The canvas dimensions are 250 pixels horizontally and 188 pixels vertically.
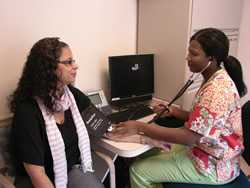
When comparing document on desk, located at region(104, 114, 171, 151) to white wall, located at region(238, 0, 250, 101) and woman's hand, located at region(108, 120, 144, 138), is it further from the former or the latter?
white wall, located at region(238, 0, 250, 101)

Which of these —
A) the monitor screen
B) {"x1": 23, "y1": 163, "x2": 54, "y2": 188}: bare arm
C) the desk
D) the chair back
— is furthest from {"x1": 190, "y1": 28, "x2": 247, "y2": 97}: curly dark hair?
{"x1": 23, "y1": 163, "x2": 54, "y2": 188}: bare arm

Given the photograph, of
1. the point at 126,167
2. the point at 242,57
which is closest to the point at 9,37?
the point at 126,167

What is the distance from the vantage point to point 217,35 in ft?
4.37

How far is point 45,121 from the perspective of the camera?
1.28 m

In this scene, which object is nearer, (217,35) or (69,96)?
(217,35)

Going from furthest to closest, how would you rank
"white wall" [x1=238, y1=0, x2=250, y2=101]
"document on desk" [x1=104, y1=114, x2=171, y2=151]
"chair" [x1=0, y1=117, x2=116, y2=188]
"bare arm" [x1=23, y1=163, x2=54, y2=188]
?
"white wall" [x1=238, y1=0, x2=250, y2=101] → "document on desk" [x1=104, y1=114, x2=171, y2=151] → "chair" [x1=0, y1=117, x2=116, y2=188] → "bare arm" [x1=23, y1=163, x2=54, y2=188]

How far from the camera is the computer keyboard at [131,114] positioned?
168 cm

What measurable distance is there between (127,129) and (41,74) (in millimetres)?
517

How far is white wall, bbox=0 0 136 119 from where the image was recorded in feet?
4.90

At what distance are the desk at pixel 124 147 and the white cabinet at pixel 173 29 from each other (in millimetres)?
682

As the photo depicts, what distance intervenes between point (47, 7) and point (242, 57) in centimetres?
195

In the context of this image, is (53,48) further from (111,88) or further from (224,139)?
(224,139)

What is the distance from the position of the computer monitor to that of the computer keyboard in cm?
13

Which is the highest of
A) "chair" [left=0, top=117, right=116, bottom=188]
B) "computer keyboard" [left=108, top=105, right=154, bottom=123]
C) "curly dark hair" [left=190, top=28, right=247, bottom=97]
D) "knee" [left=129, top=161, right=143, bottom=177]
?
"curly dark hair" [left=190, top=28, right=247, bottom=97]
